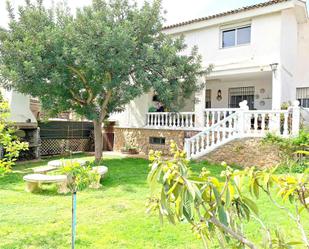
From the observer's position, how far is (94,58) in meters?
11.9

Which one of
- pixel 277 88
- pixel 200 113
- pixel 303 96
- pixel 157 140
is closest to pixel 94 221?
A: pixel 200 113

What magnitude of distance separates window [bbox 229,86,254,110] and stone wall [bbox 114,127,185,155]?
4921 millimetres

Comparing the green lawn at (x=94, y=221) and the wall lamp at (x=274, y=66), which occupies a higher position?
the wall lamp at (x=274, y=66)

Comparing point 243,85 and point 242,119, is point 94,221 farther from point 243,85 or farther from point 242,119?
point 243,85

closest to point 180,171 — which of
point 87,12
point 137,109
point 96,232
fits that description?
point 96,232

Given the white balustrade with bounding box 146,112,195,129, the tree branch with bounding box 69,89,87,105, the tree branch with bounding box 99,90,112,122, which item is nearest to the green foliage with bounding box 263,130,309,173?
the white balustrade with bounding box 146,112,195,129

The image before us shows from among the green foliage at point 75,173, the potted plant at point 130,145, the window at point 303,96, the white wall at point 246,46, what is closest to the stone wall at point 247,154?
the white wall at point 246,46

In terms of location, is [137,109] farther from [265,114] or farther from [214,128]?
[265,114]

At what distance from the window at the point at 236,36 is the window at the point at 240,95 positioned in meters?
3.49

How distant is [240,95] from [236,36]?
164 inches

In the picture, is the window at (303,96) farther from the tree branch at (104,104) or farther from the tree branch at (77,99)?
the tree branch at (77,99)

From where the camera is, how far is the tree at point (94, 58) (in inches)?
467

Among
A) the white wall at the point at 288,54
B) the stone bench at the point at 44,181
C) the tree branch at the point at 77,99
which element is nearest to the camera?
the stone bench at the point at 44,181

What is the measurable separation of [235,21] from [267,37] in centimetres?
198
